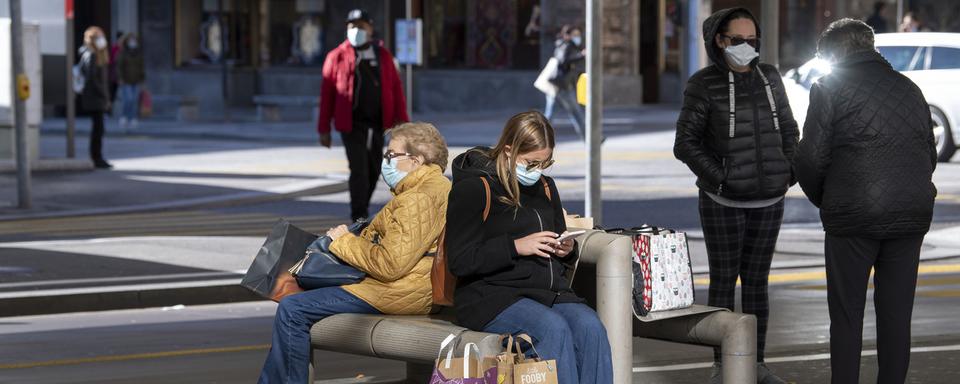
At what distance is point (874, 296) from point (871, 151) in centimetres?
58

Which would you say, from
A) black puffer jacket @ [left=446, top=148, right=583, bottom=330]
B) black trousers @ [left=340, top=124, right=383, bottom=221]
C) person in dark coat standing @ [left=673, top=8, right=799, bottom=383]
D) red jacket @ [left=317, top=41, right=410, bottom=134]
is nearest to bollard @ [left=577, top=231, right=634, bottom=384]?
black puffer jacket @ [left=446, top=148, right=583, bottom=330]

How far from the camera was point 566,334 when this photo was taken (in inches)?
260

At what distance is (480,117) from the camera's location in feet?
109

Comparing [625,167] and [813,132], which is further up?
[813,132]

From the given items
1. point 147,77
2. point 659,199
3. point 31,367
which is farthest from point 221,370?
point 147,77

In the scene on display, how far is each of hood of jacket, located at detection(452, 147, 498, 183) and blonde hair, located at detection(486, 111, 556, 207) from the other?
0.18 ft

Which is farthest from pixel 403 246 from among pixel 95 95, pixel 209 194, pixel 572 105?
pixel 572 105

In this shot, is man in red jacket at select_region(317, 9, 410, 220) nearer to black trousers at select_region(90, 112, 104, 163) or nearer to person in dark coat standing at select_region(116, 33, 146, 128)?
black trousers at select_region(90, 112, 104, 163)

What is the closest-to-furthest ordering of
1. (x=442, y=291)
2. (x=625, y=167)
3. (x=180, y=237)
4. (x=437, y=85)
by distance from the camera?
(x=442, y=291)
(x=180, y=237)
(x=625, y=167)
(x=437, y=85)

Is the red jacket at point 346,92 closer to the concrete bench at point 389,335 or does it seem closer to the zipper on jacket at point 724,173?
the zipper on jacket at point 724,173

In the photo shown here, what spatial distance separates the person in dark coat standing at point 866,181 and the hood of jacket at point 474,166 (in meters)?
1.34

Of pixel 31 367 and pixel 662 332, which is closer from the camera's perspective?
pixel 662 332

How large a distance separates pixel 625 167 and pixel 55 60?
690 centimetres

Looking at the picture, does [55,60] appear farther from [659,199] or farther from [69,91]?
[659,199]
